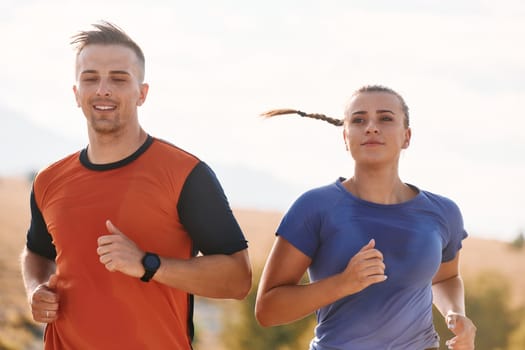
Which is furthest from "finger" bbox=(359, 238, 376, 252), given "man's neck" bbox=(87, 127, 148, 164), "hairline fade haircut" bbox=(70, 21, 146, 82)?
"hairline fade haircut" bbox=(70, 21, 146, 82)

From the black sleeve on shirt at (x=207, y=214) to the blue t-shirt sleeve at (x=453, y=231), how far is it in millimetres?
975

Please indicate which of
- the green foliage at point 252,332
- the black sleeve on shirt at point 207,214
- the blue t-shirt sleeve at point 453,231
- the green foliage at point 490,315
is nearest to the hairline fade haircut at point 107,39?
the black sleeve on shirt at point 207,214

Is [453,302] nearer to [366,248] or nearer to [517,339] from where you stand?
[366,248]

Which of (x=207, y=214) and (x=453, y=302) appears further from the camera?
(x=453, y=302)

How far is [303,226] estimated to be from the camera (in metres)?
4.45

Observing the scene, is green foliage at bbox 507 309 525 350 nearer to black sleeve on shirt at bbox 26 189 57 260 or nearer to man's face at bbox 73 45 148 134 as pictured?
black sleeve on shirt at bbox 26 189 57 260

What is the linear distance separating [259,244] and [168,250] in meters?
72.6

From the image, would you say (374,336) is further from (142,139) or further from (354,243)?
(142,139)

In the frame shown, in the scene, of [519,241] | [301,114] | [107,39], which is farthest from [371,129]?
[519,241]

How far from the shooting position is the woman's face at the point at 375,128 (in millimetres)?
4520

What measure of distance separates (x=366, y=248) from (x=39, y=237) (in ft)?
5.13

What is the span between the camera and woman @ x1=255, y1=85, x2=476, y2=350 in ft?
14.4

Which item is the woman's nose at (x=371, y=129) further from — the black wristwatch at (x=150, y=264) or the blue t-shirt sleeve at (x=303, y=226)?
the black wristwatch at (x=150, y=264)

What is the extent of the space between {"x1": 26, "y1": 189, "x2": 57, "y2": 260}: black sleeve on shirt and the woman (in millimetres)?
1020
